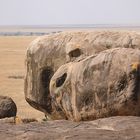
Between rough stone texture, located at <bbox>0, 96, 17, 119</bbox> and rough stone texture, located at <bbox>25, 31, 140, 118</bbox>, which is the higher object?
rough stone texture, located at <bbox>25, 31, 140, 118</bbox>

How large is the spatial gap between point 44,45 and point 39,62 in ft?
2.42

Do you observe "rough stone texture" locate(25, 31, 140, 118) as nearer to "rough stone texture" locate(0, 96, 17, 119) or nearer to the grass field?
"rough stone texture" locate(0, 96, 17, 119)

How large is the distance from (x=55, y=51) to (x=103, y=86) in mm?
5073

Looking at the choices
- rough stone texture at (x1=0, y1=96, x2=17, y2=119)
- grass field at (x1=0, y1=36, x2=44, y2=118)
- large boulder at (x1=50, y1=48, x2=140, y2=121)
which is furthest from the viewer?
grass field at (x1=0, y1=36, x2=44, y2=118)

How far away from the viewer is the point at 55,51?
18.6m

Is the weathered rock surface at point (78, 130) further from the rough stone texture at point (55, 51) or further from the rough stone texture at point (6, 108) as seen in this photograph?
the rough stone texture at point (6, 108)

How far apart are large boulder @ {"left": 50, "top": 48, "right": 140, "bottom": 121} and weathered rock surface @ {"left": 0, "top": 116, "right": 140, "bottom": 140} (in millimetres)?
1531

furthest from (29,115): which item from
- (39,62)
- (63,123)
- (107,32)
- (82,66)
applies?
(63,123)

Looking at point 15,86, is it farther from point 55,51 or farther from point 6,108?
point 55,51

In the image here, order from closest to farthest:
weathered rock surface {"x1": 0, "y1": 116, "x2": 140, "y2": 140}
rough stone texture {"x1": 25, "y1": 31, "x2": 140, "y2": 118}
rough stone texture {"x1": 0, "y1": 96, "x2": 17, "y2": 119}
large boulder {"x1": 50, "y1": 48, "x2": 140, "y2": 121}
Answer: weathered rock surface {"x1": 0, "y1": 116, "x2": 140, "y2": 140} < large boulder {"x1": 50, "y1": 48, "x2": 140, "y2": 121} < rough stone texture {"x1": 25, "y1": 31, "x2": 140, "y2": 118} < rough stone texture {"x1": 0, "y1": 96, "x2": 17, "y2": 119}

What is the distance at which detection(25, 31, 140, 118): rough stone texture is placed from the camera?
57.1 ft

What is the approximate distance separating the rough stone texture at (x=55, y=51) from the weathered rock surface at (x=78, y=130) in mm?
5664

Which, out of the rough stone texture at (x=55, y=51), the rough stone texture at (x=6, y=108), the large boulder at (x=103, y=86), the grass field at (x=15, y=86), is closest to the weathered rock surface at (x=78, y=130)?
the large boulder at (x=103, y=86)

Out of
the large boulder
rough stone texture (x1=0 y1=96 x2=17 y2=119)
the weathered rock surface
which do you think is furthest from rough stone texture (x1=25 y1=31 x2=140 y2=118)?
the weathered rock surface
